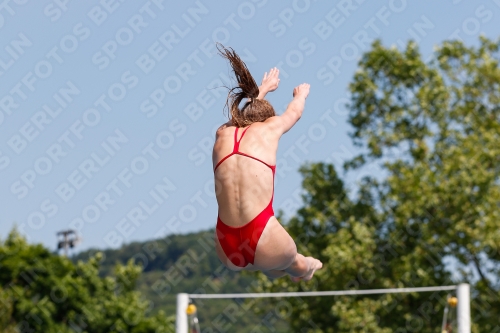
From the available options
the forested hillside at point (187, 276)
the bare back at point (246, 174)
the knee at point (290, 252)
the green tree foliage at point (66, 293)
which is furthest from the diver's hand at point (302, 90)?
the forested hillside at point (187, 276)

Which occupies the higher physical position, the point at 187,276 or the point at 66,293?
the point at 187,276

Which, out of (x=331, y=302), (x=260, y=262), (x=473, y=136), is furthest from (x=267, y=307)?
(x=260, y=262)

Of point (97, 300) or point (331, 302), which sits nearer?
point (331, 302)

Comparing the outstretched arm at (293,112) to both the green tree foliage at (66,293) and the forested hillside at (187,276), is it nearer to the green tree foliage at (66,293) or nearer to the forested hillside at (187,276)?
the green tree foliage at (66,293)

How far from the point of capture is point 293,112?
531cm

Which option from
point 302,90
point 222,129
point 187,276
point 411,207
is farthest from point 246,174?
point 187,276

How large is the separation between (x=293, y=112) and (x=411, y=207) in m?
15.8

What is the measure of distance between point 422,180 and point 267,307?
6392mm

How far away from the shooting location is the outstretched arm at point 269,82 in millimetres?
5559

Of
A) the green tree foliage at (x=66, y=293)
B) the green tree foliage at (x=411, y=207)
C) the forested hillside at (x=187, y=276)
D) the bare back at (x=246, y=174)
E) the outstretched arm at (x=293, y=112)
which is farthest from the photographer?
the forested hillside at (x=187, y=276)

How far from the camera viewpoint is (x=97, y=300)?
3403cm

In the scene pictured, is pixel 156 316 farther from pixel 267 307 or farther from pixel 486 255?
pixel 486 255

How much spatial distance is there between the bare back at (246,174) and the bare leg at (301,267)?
62 centimetres

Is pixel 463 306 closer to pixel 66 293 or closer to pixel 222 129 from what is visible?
pixel 222 129
